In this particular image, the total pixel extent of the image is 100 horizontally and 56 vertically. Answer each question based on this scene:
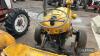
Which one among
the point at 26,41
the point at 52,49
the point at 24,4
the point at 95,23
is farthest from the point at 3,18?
the point at 24,4

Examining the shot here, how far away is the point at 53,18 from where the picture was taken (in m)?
5.26

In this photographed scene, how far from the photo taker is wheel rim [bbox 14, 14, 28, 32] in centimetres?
657

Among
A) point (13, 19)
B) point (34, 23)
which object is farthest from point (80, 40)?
point (34, 23)

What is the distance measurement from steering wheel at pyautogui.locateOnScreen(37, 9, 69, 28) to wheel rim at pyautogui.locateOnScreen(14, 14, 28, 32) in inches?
47.6

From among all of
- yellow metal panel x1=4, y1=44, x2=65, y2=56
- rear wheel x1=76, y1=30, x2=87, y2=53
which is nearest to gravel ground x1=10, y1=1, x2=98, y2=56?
rear wheel x1=76, y1=30, x2=87, y2=53

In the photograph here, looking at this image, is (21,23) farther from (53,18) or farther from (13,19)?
(53,18)

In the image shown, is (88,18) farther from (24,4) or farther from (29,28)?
(24,4)

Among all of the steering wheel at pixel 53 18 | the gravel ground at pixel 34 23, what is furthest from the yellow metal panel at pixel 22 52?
the gravel ground at pixel 34 23

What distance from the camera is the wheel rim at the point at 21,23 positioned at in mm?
6571

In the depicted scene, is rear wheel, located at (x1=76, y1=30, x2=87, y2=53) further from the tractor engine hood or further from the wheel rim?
the wheel rim

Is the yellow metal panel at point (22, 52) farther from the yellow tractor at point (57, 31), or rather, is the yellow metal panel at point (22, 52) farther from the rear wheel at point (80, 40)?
the rear wheel at point (80, 40)

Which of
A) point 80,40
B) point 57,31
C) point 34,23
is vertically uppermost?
point 57,31

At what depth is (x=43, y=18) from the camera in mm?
5422

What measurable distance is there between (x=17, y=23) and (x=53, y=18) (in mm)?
1623
